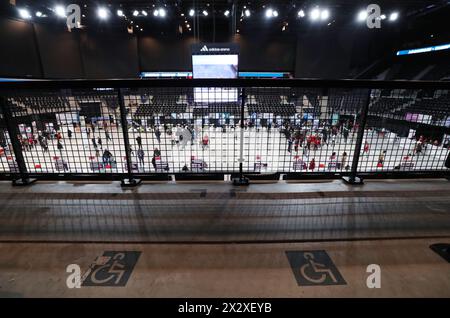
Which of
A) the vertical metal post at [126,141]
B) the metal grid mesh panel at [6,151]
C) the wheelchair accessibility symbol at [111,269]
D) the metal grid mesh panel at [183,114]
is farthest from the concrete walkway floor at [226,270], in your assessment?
the metal grid mesh panel at [6,151]

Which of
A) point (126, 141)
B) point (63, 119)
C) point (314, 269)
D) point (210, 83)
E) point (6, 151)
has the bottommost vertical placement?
point (314, 269)

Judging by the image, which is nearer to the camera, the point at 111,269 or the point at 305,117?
the point at 111,269

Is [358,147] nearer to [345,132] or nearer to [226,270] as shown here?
[345,132]

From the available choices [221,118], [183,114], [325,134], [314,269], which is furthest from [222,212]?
[325,134]

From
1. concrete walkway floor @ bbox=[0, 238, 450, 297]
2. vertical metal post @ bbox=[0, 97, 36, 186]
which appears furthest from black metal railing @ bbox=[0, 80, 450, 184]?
concrete walkway floor @ bbox=[0, 238, 450, 297]

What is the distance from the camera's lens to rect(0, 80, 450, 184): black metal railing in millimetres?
1414

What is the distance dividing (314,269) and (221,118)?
1124mm

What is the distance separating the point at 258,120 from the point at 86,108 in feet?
4.25

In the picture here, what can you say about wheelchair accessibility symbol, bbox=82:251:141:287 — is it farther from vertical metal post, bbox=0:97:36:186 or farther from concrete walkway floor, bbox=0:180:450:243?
vertical metal post, bbox=0:97:36:186

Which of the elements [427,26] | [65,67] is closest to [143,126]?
[65,67]

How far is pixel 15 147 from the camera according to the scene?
162 cm

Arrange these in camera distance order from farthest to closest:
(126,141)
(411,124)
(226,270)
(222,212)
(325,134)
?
(325,134), (411,124), (126,141), (222,212), (226,270)

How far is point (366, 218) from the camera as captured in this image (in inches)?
50.1
